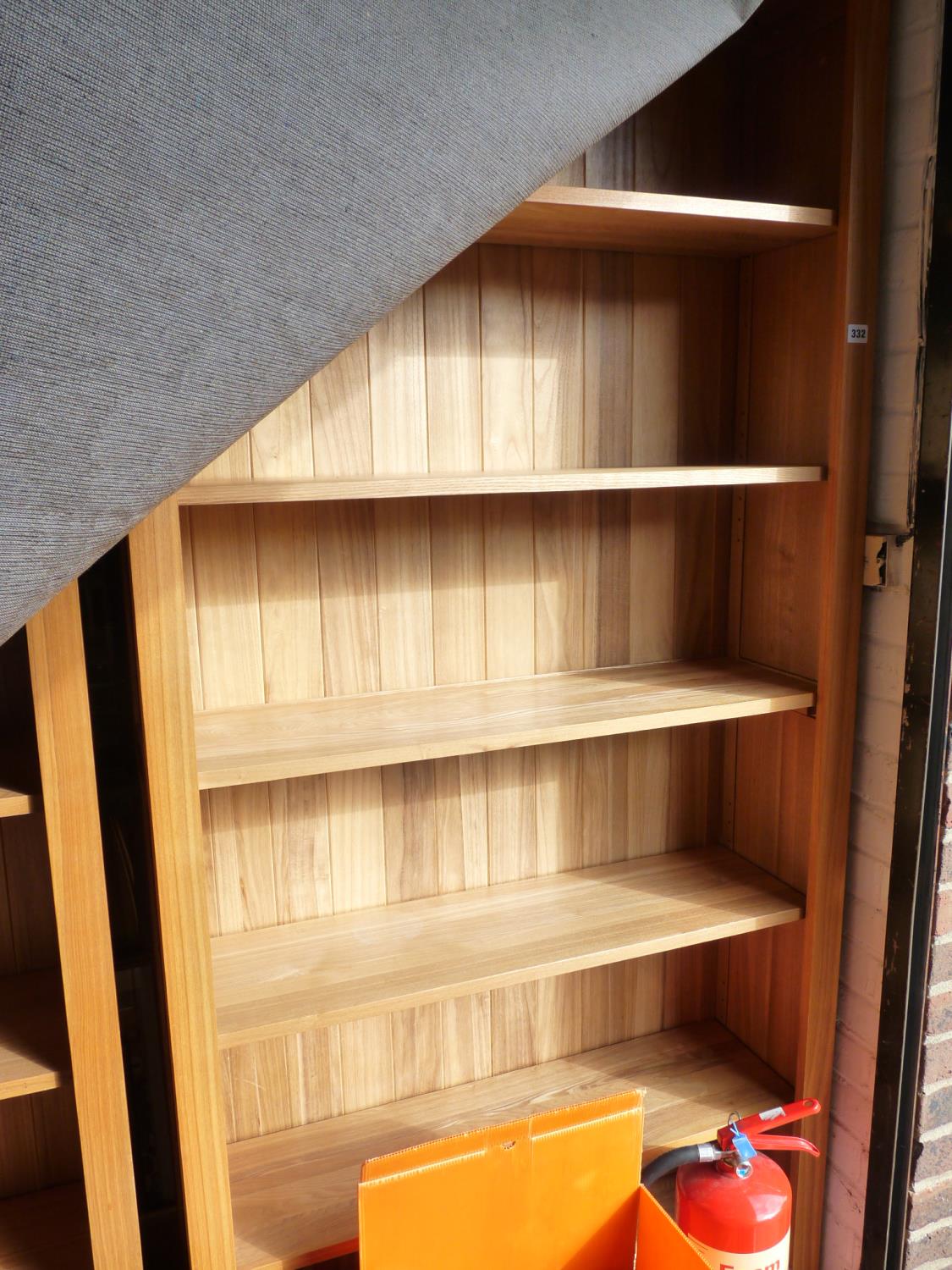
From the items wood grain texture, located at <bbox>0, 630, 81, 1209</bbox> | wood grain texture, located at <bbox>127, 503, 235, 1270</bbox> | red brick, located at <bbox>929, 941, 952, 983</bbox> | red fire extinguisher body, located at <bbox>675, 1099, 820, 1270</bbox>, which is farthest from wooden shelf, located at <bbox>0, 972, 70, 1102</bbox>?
red brick, located at <bbox>929, 941, 952, 983</bbox>

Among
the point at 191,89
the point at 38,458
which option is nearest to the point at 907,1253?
the point at 38,458

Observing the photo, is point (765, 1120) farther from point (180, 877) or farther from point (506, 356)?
point (506, 356)

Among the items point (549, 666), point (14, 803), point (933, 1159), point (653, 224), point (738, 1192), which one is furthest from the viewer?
point (549, 666)

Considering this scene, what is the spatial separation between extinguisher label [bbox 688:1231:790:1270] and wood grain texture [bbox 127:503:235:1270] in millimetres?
750

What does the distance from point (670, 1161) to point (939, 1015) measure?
20.2 inches

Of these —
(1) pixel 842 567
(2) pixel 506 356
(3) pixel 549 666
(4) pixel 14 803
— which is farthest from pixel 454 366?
(4) pixel 14 803

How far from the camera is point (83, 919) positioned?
3.89 feet

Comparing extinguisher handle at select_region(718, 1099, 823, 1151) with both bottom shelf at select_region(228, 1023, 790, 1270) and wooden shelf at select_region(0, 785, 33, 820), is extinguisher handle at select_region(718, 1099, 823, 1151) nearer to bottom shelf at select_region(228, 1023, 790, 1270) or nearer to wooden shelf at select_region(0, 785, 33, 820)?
bottom shelf at select_region(228, 1023, 790, 1270)

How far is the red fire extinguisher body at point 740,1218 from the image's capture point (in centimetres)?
150

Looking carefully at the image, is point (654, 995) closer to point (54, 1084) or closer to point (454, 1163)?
point (454, 1163)

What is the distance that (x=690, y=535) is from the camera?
181 cm

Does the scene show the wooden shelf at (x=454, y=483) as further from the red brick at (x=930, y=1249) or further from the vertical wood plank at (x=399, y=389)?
the red brick at (x=930, y=1249)

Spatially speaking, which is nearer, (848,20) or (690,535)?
(848,20)

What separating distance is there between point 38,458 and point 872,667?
133 centimetres
